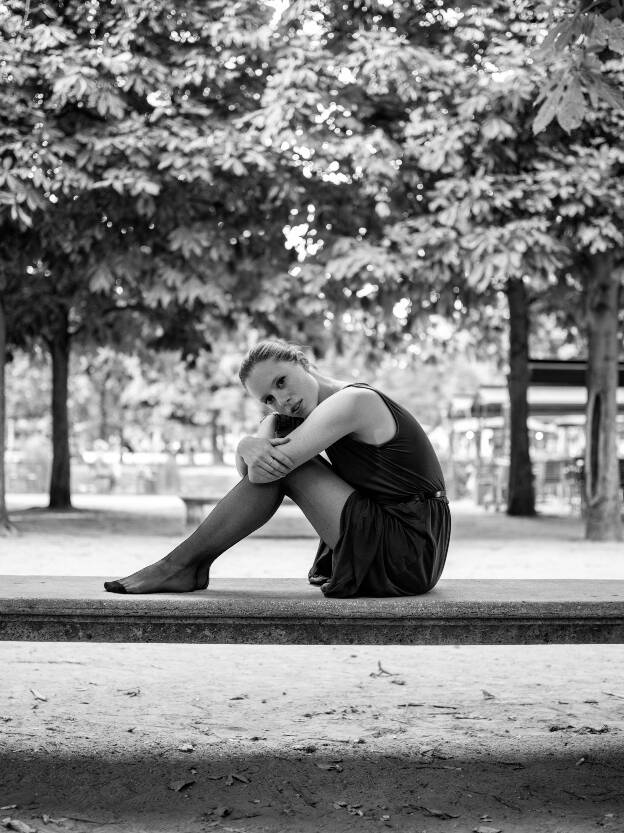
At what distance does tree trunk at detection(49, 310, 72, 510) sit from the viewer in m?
20.3

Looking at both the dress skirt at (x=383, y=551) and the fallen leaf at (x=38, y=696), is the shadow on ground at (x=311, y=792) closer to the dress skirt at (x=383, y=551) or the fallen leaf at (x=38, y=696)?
the dress skirt at (x=383, y=551)

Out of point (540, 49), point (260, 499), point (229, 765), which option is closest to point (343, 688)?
point (229, 765)

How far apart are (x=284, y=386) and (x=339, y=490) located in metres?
0.43

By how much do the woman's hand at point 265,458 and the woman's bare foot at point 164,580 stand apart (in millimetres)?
401

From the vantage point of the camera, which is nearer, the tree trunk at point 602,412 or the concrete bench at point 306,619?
the concrete bench at point 306,619

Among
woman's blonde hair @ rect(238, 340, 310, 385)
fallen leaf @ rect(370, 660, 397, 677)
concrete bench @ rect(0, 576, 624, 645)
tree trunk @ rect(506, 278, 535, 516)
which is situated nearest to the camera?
concrete bench @ rect(0, 576, 624, 645)

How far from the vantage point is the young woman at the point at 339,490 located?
4.11 meters

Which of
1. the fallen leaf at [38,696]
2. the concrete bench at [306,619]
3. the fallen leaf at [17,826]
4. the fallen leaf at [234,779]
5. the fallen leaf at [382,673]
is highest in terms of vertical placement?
the concrete bench at [306,619]

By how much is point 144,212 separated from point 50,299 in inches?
195

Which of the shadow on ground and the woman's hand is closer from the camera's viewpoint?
the shadow on ground

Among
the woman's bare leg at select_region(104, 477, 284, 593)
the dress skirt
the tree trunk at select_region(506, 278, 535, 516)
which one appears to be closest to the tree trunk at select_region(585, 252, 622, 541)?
the tree trunk at select_region(506, 278, 535, 516)

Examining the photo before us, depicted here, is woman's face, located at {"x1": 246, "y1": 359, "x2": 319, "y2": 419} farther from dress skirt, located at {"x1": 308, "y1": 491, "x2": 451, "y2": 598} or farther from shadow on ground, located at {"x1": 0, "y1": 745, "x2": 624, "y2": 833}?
shadow on ground, located at {"x1": 0, "y1": 745, "x2": 624, "y2": 833}

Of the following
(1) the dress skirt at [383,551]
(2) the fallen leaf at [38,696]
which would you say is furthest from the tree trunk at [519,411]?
(1) the dress skirt at [383,551]

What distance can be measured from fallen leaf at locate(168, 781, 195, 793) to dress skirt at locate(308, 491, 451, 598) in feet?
2.65
